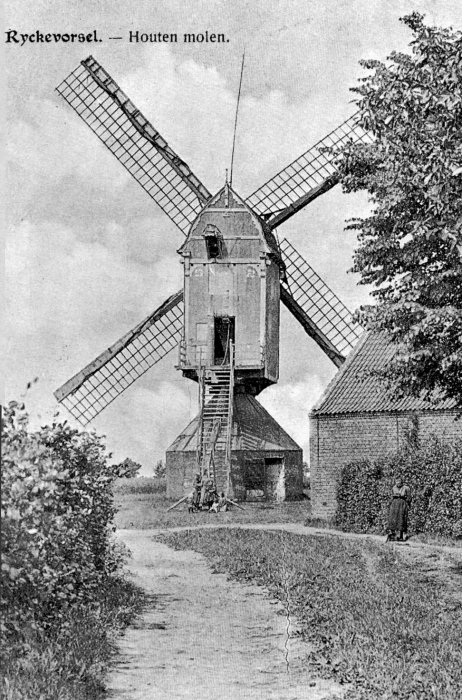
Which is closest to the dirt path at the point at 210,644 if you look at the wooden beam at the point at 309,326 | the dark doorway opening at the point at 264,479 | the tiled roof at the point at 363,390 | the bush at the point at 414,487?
the bush at the point at 414,487

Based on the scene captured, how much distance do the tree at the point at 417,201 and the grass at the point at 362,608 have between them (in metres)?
2.82

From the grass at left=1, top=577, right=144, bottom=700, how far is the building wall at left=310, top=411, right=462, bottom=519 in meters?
15.1

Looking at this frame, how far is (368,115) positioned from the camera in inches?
465

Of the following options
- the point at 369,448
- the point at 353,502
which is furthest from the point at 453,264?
the point at 369,448

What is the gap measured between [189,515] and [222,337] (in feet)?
19.1

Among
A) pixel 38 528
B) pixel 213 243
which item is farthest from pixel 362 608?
pixel 213 243

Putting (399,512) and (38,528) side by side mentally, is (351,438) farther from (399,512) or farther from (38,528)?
(38,528)

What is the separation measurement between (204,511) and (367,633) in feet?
61.1

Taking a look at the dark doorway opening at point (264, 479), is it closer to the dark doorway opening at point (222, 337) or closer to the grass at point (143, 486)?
the dark doorway opening at point (222, 337)

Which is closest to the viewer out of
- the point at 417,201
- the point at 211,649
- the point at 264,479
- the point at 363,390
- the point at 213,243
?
the point at 211,649

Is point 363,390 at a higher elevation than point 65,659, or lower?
higher

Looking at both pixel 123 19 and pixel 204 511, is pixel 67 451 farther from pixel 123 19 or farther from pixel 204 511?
pixel 204 511

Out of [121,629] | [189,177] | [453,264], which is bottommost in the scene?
[121,629]

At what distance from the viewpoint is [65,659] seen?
7.23 metres
